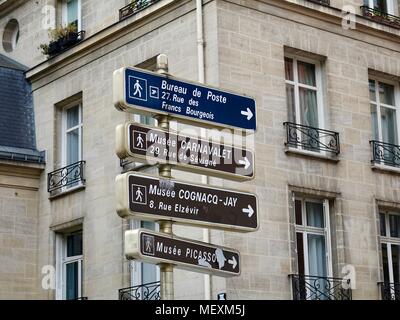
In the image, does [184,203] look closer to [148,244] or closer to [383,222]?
[148,244]

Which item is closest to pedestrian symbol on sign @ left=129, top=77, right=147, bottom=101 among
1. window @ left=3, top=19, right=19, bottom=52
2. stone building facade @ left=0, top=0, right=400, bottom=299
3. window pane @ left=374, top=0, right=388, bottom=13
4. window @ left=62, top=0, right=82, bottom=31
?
stone building facade @ left=0, top=0, right=400, bottom=299

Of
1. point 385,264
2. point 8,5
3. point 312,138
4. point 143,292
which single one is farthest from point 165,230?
point 8,5

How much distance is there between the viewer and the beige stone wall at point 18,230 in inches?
819

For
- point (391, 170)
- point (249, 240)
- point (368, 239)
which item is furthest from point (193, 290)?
point (391, 170)

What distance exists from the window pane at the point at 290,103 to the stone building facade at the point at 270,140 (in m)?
0.03

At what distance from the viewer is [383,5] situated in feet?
69.6

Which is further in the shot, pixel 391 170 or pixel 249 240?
pixel 391 170

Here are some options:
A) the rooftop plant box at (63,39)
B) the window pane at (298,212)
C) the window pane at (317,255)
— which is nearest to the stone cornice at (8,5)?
Result: the rooftop plant box at (63,39)

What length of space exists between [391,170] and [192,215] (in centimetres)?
1039

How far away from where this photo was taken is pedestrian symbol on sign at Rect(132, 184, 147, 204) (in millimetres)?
9422

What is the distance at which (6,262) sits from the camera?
819 inches

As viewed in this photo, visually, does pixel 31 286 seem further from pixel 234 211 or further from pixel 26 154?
pixel 234 211

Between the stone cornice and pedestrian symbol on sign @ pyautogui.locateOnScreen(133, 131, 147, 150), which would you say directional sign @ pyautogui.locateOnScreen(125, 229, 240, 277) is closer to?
pedestrian symbol on sign @ pyautogui.locateOnScreen(133, 131, 147, 150)

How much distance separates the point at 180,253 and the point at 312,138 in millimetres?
9373
